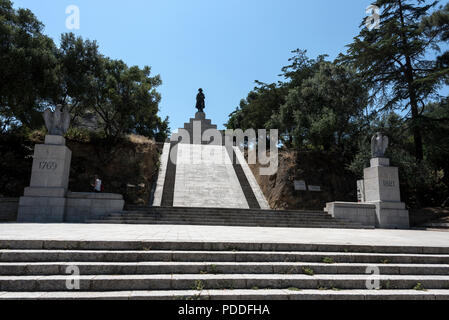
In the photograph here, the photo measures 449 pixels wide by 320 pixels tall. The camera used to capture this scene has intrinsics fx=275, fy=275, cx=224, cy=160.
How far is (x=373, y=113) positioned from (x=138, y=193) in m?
16.6

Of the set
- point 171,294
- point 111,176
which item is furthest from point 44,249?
point 111,176

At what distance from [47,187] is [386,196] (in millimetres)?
15203

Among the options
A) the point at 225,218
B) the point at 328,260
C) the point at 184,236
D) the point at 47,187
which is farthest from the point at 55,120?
the point at 328,260

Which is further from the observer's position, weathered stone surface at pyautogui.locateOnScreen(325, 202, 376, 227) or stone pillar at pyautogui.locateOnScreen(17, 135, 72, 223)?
weathered stone surface at pyautogui.locateOnScreen(325, 202, 376, 227)

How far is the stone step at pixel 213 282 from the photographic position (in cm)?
394

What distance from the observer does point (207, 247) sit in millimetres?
5285

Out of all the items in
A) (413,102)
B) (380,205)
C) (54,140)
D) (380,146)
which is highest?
(413,102)

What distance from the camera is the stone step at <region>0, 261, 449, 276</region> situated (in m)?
4.30

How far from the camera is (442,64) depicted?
57.7 feet

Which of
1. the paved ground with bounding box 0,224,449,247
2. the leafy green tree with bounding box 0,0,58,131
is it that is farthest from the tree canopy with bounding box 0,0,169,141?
the paved ground with bounding box 0,224,449,247

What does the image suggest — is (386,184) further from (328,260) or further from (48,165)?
(48,165)

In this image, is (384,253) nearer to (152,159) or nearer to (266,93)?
(152,159)

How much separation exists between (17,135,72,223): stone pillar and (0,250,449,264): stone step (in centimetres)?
700

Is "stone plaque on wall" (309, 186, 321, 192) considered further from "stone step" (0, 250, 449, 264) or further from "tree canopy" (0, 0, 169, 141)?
"stone step" (0, 250, 449, 264)
